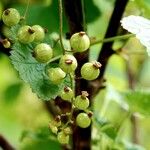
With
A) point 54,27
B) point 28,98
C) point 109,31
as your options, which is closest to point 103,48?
point 109,31

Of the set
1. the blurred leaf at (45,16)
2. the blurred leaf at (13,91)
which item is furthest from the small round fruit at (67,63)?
the blurred leaf at (13,91)

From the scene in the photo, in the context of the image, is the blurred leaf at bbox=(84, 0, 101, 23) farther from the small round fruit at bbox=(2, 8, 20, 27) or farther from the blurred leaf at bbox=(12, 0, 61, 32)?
the small round fruit at bbox=(2, 8, 20, 27)

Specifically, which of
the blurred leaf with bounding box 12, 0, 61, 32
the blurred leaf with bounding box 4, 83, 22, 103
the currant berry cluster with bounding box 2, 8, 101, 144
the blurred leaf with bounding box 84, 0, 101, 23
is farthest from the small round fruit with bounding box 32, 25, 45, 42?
the blurred leaf with bounding box 4, 83, 22, 103

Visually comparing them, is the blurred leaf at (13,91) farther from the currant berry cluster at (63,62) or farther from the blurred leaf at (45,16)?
the currant berry cluster at (63,62)

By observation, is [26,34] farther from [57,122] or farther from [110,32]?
[110,32]

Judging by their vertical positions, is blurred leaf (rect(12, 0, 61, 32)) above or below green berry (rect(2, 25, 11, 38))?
below

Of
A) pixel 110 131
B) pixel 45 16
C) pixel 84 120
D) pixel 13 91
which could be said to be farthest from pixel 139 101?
pixel 13 91
